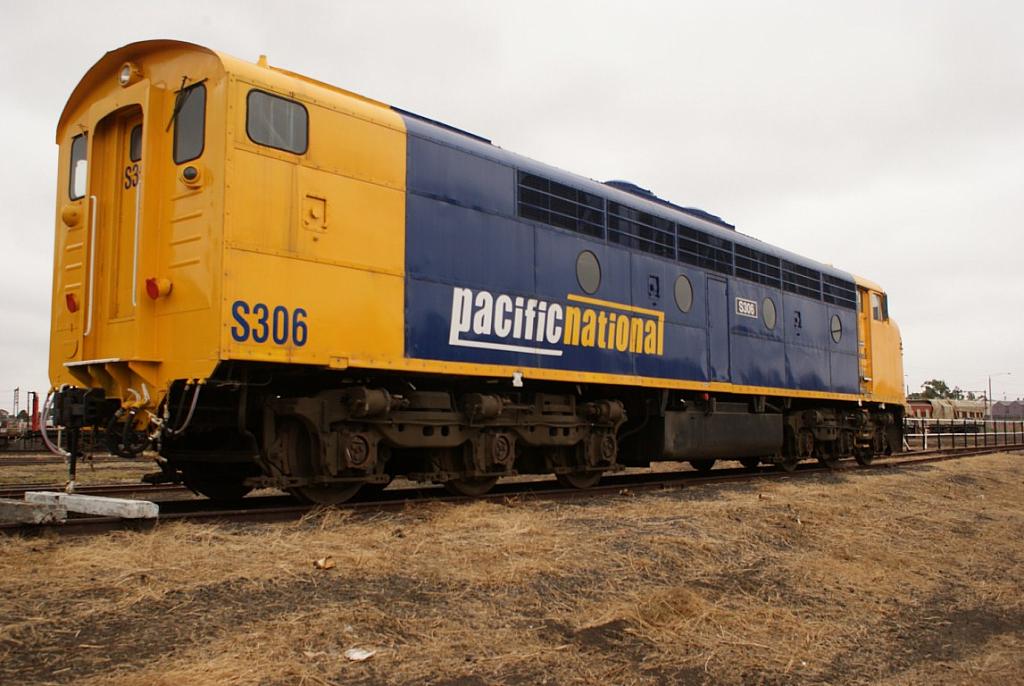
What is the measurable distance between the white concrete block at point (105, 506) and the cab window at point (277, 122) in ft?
10.9

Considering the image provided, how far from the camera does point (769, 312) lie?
1481cm

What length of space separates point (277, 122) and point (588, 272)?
181 inches

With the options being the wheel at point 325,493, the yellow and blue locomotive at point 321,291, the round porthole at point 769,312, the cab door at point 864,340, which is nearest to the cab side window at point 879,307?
the cab door at point 864,340

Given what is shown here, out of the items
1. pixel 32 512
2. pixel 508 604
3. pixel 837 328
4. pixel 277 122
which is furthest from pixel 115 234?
pixel 837 328

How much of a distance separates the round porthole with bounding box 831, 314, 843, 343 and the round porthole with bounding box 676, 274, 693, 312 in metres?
5.78

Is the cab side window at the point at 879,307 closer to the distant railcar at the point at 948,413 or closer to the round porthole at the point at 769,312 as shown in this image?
the round porthole at the point at 769,312

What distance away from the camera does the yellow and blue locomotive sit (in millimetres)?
7238

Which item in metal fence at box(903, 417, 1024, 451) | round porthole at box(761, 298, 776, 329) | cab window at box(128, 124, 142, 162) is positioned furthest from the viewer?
metal fence at box(903, 417, 1024, 451)

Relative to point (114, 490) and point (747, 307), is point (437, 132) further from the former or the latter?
point (747, 307)

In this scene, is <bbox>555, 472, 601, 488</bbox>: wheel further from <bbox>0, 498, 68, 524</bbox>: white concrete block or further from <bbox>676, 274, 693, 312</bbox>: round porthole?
<bbox>0, 498, 68, 524</bbox>: white concrete block

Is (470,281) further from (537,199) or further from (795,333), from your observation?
(795,333)

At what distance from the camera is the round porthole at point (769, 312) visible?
1460cm

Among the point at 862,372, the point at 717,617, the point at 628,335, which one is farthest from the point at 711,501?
the point at 862,372

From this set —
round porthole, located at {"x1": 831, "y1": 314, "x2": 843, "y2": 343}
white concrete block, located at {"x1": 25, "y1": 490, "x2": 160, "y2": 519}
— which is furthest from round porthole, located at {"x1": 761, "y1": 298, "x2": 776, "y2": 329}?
white concrete block, located at {"x1": 25, "y1": 490, "x2": 160, "y2": 519}
